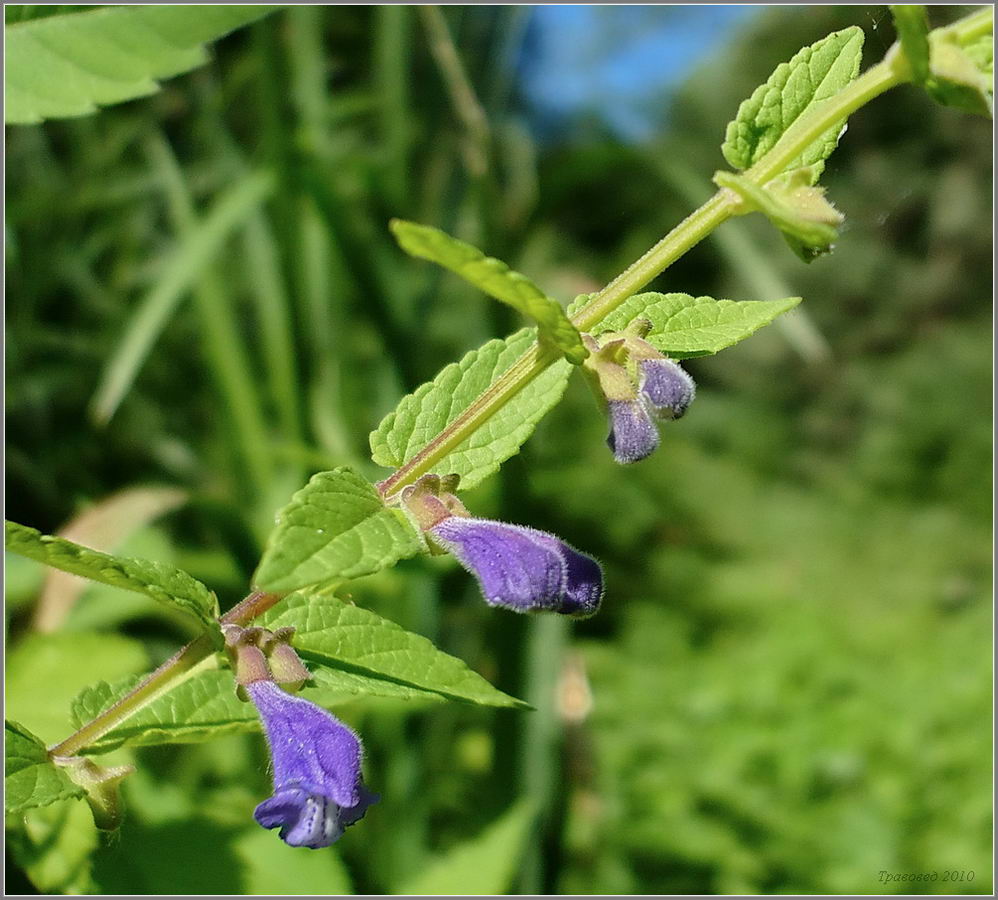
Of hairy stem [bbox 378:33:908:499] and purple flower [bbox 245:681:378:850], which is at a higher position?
hairy stem [bbox 378:33:908:499]

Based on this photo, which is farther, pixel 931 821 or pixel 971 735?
pixel 971 735

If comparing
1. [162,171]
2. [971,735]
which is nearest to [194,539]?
[162,171]

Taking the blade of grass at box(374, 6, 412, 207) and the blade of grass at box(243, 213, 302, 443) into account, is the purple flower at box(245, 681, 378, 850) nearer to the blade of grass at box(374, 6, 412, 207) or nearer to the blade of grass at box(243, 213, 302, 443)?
the blade of grass at box(243, 213, 302, 443)

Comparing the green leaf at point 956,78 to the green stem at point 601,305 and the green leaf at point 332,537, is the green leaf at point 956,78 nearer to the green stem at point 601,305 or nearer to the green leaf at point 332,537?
the green stem at point 601,305

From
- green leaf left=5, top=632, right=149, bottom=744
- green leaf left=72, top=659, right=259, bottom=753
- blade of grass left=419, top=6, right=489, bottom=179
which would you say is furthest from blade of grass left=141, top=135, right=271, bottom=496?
green leaf left=72, top=659, right=259, bottom=753

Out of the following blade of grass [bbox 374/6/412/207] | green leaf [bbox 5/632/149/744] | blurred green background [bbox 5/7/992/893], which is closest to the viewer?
green leaf [bbox 5/632/149/744]

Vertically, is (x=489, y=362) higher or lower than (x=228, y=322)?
lower

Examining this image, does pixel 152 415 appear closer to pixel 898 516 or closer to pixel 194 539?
pixel 194 539
